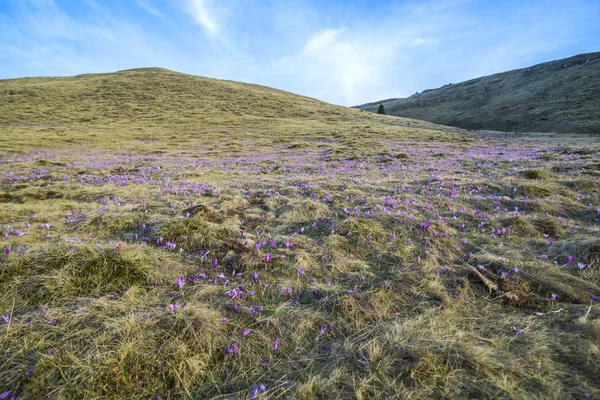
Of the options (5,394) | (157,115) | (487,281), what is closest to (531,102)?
(487,281)

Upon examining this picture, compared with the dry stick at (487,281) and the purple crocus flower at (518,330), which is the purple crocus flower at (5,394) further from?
the dry stick at (487,281)

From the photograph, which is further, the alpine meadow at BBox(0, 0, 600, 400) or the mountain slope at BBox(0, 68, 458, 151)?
the mountain slope at BBox(0, 68, 458, 151)

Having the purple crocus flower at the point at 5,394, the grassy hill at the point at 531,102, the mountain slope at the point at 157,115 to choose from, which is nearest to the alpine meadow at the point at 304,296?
the purple crocus flower at the point at 5,394

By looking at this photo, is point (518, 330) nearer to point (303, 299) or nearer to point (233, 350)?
point (303, 299)

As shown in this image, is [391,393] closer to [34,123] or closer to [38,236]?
[38,236]

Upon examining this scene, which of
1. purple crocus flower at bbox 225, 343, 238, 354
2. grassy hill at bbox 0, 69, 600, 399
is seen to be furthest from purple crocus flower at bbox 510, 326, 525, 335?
purple crocus flower at bbox 225, 343, 238, 354

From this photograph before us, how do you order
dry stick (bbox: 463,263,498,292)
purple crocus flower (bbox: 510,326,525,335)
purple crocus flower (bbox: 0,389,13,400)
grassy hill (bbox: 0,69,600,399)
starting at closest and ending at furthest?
purple crocus flower (bbox: 0,389,13,400), grassy hill (bbox: 0,69,600,399), purple crocus flower (bbox: 510,326,525,335), dry stick (bbox: 463,263,498,292)

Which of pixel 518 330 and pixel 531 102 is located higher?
pixel 531 102

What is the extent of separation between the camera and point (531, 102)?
5622cm

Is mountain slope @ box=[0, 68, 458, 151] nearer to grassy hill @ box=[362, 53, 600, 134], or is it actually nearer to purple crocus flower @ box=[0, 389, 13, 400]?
grassy hill @ box=[362, 53, 600, 134]

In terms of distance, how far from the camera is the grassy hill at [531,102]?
44.4 metres

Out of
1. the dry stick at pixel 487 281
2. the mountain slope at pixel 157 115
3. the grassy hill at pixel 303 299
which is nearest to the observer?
the grassy hill at pixel 303 299

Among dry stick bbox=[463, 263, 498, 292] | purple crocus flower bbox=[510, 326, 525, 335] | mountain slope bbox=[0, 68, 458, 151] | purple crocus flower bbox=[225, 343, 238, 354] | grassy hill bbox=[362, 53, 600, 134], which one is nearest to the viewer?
purple crocus flower bbox=[225, 343, 238, 354]

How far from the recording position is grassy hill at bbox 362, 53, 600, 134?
44.4 m
